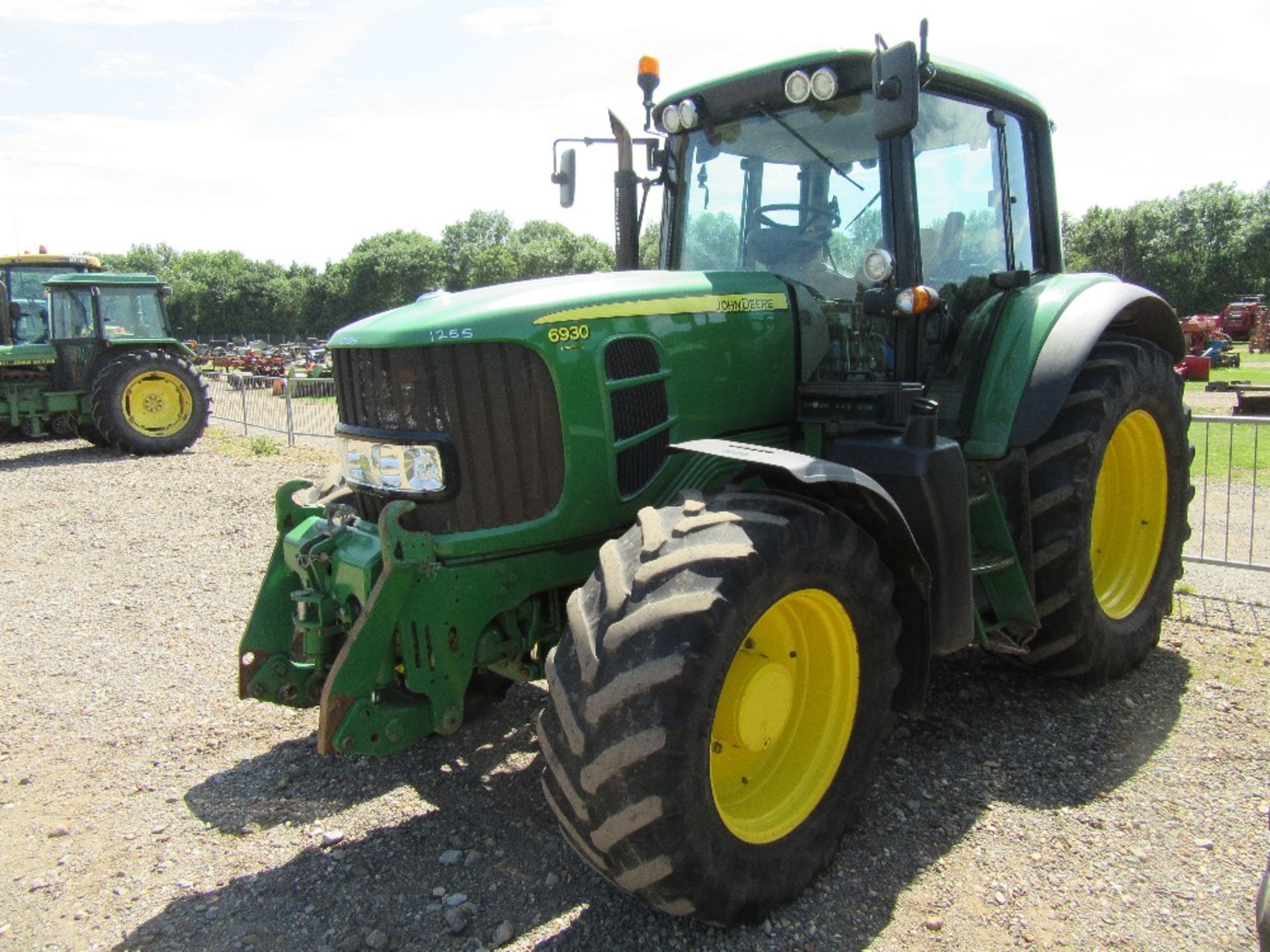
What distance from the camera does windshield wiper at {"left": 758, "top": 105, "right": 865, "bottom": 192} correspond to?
3.80 meters

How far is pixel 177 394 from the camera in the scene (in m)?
14.1

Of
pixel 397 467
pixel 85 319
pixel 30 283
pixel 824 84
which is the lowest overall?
pixel 397 467

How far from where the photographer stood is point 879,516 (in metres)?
3.01

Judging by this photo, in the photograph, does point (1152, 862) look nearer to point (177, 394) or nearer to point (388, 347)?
point (388, 347)

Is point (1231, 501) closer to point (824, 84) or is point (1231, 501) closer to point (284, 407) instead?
point (824, 84)

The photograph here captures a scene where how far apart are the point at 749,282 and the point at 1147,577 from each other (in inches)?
105

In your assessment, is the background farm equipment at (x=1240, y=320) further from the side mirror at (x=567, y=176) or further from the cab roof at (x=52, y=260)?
the side mirror at (x=567, y=176)

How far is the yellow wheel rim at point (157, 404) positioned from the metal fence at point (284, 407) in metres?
1.02

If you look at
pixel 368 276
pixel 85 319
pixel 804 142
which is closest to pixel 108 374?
pixel 85 319

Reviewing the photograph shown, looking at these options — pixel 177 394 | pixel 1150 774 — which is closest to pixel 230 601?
pixel 1150 774

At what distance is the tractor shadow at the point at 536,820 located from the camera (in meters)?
2.77

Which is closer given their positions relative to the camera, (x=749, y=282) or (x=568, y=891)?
(x=568, y=891)

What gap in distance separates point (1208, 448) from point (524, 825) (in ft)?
24.2

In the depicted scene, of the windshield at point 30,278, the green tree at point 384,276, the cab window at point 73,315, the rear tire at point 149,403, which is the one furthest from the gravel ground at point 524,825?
the green tree at point 384,276
